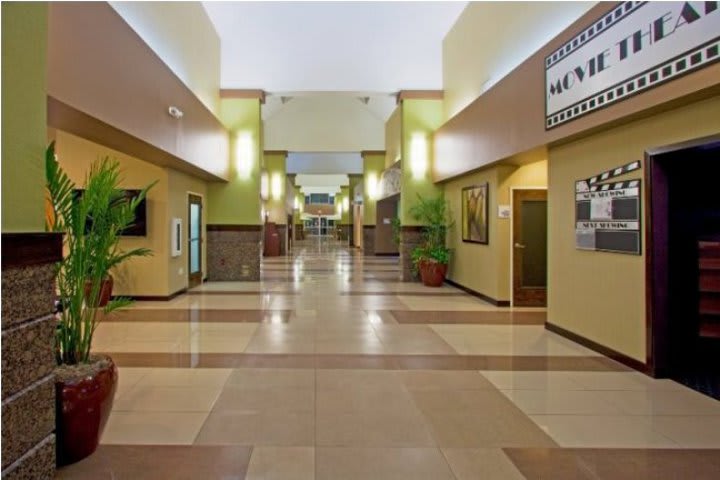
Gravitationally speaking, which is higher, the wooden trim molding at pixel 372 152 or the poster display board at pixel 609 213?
the wooden trim molding at pixel 372 152

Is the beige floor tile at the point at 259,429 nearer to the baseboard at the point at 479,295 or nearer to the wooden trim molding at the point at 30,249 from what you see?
the wooden trim molding at the point at 30,249

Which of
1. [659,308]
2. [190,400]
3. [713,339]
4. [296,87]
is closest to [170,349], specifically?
[190,400]

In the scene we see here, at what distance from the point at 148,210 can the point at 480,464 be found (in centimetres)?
690

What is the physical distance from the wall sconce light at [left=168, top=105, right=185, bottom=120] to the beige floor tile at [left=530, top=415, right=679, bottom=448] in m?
5.70

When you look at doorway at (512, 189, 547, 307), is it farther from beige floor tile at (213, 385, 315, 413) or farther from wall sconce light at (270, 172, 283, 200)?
wall sconce light at (270, 172, 283, 200)

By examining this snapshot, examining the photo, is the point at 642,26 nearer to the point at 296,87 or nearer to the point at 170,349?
the point at 170,349

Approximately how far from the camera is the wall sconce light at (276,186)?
17656mm

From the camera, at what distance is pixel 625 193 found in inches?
177

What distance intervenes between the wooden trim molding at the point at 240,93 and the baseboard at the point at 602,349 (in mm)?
7613

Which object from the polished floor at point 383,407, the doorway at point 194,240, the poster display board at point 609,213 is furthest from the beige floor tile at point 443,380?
the doorway at point 194,240

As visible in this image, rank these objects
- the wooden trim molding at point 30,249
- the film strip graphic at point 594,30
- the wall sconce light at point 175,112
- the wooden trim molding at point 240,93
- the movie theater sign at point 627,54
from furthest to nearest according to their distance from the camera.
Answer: the wooden trim molding at point 240,93 < the wall sconce light at point 175,112 < the film strip graphic at point 594,30 < the movie theater sign at point 627,54 < the wooden trim molding at point 30,249

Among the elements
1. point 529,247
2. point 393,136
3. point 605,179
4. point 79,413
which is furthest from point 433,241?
point 79,413

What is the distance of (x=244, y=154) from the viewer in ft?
34.8

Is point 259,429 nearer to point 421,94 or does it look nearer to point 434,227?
point 434,227
